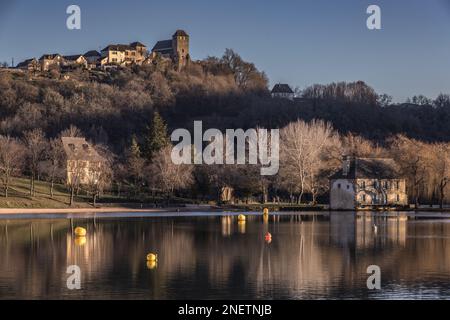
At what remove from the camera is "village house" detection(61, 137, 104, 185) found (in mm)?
98625

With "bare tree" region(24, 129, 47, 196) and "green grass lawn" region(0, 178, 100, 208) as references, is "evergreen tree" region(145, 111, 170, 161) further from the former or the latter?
"green grass lawn" region(0, 178, 100, 208)

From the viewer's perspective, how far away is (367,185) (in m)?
105

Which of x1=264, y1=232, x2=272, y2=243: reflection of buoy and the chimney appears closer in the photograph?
x1=264, y1=232, x2=272, y2=243: reflection of buoy

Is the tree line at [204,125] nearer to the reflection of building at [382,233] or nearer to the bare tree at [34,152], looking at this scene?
the bare tree at [34,152]

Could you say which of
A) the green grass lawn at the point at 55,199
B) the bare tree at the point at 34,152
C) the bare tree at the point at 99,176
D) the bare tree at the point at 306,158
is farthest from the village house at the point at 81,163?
the bare tree at the point at 306,158

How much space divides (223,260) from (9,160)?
58.4 m

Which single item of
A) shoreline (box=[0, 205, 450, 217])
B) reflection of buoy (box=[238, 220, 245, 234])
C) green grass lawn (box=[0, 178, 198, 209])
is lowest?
reflection of buoy (box=[238, 220, 245, 234])

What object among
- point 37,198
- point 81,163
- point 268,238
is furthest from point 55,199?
point 268,238

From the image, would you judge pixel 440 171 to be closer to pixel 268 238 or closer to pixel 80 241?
pixel 268 238

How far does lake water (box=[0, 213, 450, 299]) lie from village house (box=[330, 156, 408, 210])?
3750 cm

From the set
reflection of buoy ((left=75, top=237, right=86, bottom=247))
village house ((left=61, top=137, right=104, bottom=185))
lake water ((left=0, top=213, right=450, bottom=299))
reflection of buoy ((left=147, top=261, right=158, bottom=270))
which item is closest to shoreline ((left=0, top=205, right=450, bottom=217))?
village house ((left=61, top=137, right=104, bottom=185))

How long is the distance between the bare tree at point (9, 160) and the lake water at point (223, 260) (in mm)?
24724

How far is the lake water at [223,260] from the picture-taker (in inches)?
1219
